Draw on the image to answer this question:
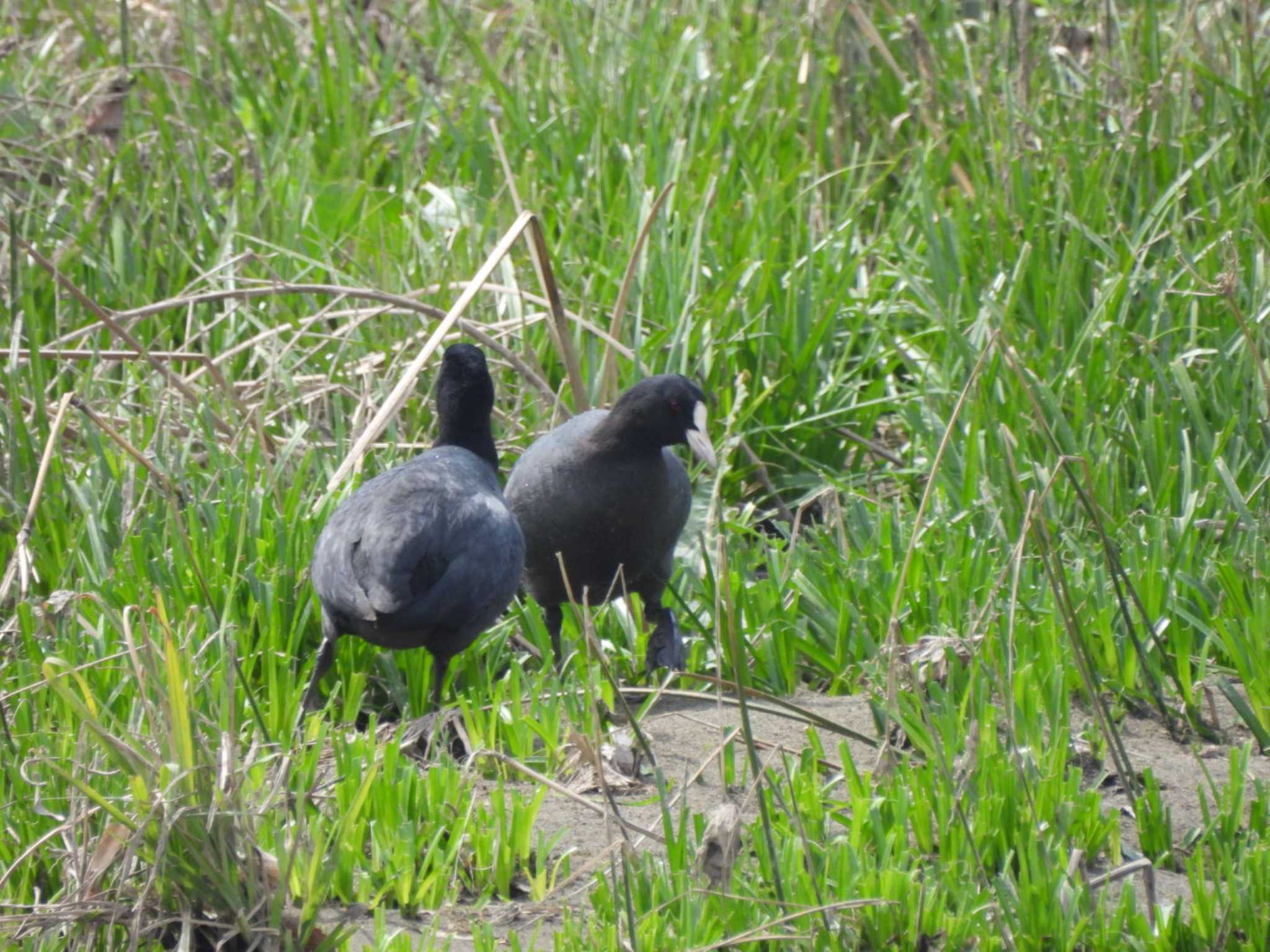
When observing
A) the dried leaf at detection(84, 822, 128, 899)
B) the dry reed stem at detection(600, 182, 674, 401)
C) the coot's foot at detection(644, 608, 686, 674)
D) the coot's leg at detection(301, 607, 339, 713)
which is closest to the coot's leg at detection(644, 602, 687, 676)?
the coot's foot at detection(644, 608, 686, 674)

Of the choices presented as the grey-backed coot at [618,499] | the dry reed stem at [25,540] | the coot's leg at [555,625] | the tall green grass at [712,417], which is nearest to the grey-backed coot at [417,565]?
the tall green grass at [712,417]

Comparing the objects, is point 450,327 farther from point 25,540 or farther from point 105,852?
point 105,852

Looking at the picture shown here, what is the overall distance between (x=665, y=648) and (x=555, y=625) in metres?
0.33

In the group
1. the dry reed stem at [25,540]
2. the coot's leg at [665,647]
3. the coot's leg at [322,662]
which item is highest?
the dry reed stem at [25,540]

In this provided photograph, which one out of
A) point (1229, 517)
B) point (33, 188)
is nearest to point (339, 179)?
point (33, 188)

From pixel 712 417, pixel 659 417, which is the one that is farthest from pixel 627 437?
pixel 712 417

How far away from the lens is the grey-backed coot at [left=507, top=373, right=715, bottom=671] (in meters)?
3.61

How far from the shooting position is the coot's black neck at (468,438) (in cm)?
378

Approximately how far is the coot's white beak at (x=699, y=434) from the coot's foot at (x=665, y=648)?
37 centimetres

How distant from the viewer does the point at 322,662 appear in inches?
128

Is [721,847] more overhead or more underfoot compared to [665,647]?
more overhead

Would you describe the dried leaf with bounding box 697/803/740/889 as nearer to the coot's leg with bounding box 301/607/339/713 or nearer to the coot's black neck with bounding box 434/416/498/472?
the coot's leg with bounding box 301/607/339/713

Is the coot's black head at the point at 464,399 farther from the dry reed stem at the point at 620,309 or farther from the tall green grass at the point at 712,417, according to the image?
the dry reed stem at the point at 620,309

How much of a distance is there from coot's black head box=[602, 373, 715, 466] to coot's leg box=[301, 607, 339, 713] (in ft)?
2.58
